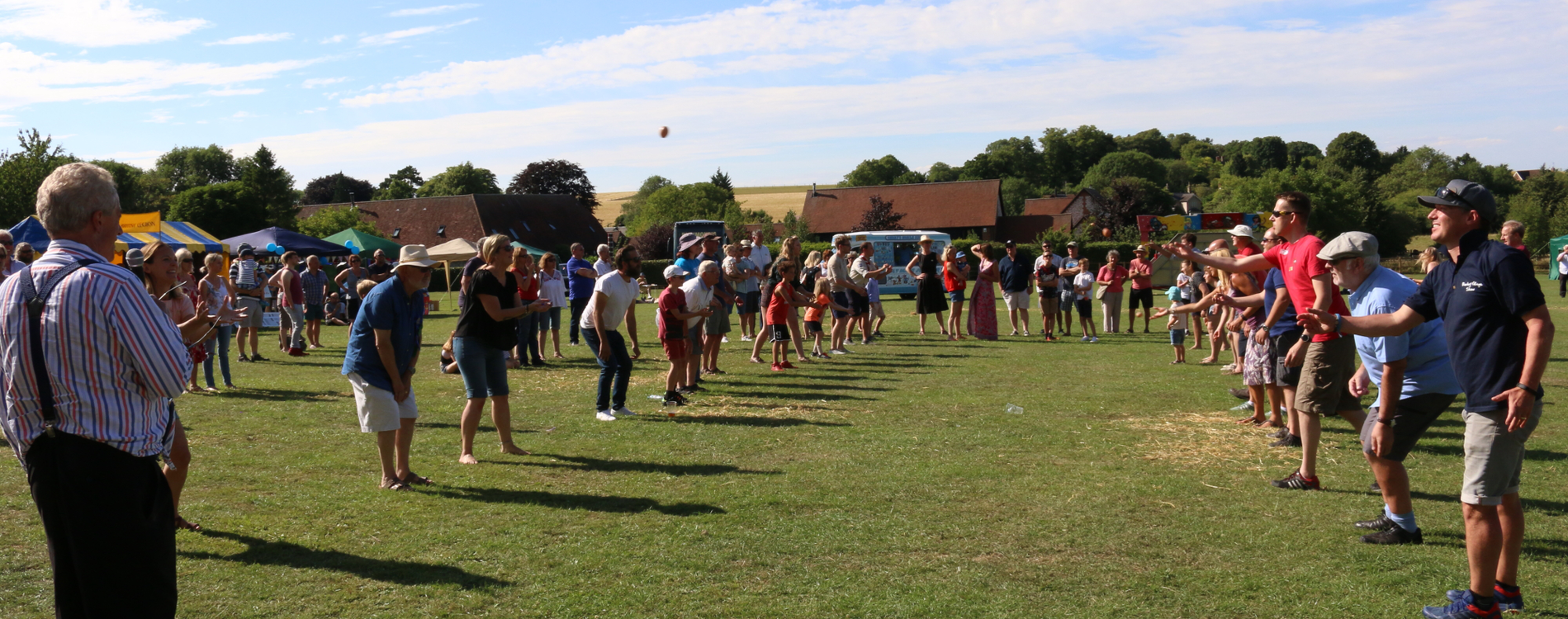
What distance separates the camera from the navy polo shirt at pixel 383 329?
6.39 metres

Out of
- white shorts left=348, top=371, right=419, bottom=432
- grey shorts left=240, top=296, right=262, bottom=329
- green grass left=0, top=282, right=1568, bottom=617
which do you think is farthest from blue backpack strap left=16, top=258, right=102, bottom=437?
grey shorts left=240, top=296, right=262, bottom=329

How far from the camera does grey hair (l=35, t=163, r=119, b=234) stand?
3.02 metres

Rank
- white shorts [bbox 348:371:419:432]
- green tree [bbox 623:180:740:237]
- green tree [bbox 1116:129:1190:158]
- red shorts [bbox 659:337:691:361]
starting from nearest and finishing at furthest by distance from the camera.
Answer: white shorts [bbox 348:371:419:432], red shorts [bbox 659:337:691:361], green tree [bbox 623:180:740:237], green tree [bbox 1116:129:1190:158]

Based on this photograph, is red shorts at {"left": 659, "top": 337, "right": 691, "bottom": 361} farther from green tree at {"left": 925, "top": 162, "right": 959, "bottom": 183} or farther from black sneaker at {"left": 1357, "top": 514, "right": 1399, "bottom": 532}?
green tree at {"left": 925, "top": 162, "right": 959, "bottom": 183}

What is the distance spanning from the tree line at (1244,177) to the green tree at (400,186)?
50.3m

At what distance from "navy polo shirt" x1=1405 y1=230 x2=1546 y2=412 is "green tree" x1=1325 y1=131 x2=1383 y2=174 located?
13237 cm

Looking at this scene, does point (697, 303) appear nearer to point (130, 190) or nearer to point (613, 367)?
point (613, 367)

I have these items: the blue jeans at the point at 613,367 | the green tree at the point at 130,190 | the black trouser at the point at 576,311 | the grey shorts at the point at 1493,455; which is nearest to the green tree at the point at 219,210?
the green tree at the point at 130,190

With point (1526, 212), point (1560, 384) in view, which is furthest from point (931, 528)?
point (1526, 212)

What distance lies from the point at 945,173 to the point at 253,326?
12203 cm

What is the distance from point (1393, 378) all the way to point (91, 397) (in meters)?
5.36

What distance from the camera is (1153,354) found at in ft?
51.6

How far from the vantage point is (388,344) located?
638 cm

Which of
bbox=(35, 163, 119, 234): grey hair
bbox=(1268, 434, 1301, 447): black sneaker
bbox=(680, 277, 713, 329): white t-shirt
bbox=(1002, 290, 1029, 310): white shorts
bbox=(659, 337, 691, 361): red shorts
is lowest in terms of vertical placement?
bbox=(1268, 434, 1301, 447): black sneaker
